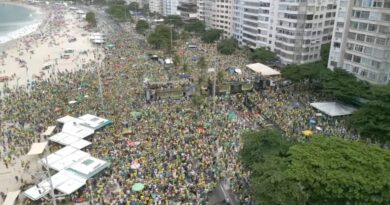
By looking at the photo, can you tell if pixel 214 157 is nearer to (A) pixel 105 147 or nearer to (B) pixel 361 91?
(A) pixel 105 147

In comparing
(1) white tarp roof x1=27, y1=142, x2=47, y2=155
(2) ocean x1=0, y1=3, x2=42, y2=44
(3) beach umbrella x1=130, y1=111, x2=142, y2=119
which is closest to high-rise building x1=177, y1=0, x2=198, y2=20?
(2) ocean x1=0, y1=3, x2=42, y2=44

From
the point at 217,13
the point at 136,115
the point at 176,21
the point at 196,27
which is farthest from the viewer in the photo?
the point at 176,21

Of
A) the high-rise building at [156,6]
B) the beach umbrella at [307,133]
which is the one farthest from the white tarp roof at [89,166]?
the high-rise building at [156,6]

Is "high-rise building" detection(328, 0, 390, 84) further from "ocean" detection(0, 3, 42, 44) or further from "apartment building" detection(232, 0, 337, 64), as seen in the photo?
"ocean" detection(0, 3, 42, 44)

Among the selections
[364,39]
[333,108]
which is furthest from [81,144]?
[364,39]

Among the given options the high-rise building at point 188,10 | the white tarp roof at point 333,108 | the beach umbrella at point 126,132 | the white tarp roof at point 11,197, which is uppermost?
the high-rise building at point 188,10

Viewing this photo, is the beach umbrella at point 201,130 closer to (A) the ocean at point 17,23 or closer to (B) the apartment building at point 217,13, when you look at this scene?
(B) the apartment building at point 217,13

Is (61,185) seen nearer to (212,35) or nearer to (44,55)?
(44,55)
